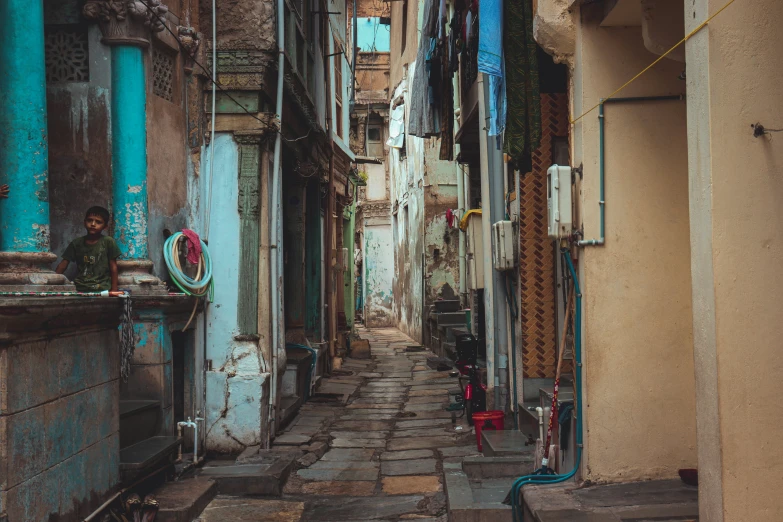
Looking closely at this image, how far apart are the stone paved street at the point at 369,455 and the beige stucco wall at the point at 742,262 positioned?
10.8 feet

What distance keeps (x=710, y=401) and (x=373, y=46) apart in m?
28.4

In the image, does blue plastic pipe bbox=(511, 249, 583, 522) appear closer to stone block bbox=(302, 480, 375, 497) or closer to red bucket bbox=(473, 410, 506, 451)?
stone block bbox=(302, 480, 375, 497)

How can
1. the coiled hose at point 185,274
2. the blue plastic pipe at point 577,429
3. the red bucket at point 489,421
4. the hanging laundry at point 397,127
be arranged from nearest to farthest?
the blue plastic pipe at point 577,429, the coiled hose at point 185,274, the red bucket at point 489,421, the hanging laundry at point 397,127

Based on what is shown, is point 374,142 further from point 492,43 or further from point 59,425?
point 59,425

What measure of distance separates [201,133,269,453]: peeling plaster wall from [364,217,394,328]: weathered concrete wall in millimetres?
23591

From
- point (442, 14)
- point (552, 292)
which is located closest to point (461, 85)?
point (442, 14)

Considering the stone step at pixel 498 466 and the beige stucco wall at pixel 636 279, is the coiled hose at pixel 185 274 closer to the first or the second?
the stone step at pixel 498 466

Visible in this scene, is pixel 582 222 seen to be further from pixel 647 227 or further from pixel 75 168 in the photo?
pixel 75 168

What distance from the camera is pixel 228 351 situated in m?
8.95

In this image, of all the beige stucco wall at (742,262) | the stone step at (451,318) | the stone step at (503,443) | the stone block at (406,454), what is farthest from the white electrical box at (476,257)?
the stone step at (451,318)

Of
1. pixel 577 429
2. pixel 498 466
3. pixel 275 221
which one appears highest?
pixel 275 221

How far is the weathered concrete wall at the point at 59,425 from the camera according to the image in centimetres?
437

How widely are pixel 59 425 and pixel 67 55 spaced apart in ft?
13.5

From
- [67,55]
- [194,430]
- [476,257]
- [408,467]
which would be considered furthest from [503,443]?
[67,55]
